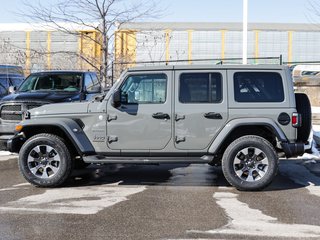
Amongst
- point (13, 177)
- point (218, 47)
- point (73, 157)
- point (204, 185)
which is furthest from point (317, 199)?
point (218, 47)

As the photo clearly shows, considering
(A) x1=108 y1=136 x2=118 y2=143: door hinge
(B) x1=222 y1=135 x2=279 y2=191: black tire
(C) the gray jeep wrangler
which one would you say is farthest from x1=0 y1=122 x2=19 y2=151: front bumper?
(B) x1=222 y1=135 x2=279 y2=191: black tire

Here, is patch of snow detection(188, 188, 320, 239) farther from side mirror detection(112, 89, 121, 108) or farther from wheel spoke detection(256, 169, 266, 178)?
side mirror detection(112, 89, 121, 108)

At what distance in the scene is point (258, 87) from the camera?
7.48 meters

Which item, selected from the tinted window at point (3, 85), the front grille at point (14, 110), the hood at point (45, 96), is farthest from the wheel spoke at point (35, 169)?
the tinted window at point (3, 85)

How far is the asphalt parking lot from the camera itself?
5.33m

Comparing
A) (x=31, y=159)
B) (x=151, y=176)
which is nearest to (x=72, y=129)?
(x=31, y=159)

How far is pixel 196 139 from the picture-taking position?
745 cm

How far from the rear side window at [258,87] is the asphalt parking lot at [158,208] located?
1.44m

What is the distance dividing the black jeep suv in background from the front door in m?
2.64

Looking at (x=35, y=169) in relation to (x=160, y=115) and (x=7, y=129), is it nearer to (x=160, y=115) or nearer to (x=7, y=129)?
(x=160, y=115)

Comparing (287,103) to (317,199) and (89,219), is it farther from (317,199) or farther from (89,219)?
(89,219)

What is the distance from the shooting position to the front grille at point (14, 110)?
982cm

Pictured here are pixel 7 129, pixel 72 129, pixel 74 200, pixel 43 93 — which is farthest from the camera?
pixel 43 93

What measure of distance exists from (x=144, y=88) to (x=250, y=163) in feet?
6.63
